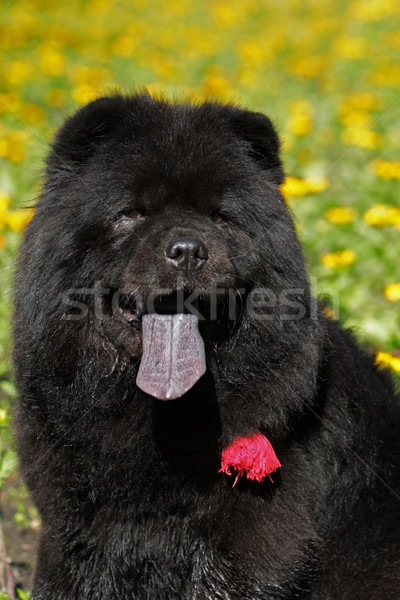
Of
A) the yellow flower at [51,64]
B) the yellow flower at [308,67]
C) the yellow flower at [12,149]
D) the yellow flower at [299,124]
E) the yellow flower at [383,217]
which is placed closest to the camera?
the yellow flower at [383,217]

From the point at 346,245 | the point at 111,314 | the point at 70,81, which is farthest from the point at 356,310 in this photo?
the point at 70,81

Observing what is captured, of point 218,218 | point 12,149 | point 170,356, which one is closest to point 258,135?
point 218,218

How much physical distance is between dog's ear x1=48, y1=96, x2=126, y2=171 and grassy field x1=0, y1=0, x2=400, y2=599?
1.01 ft

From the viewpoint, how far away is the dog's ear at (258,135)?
10.9 feet

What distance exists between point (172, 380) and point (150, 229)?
2.08ft

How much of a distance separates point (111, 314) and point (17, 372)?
52cm

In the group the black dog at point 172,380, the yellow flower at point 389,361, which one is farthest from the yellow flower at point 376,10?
the black dog at point 172,380

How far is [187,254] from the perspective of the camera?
2.94 meters

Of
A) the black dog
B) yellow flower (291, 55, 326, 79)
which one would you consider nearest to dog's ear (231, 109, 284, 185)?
the black dog

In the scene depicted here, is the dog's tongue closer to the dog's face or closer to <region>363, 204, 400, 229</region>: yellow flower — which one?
the dog's face

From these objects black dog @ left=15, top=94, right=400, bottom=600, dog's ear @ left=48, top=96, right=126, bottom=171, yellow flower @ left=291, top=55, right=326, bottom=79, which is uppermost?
yellow flower @ left=291, top=55, right=326, bottom=79

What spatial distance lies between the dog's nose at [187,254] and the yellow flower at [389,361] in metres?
1.39

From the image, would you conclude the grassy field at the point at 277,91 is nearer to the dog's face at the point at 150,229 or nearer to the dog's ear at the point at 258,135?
the dog's ear at the point at 258,135

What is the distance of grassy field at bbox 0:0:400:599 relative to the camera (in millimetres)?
5344
